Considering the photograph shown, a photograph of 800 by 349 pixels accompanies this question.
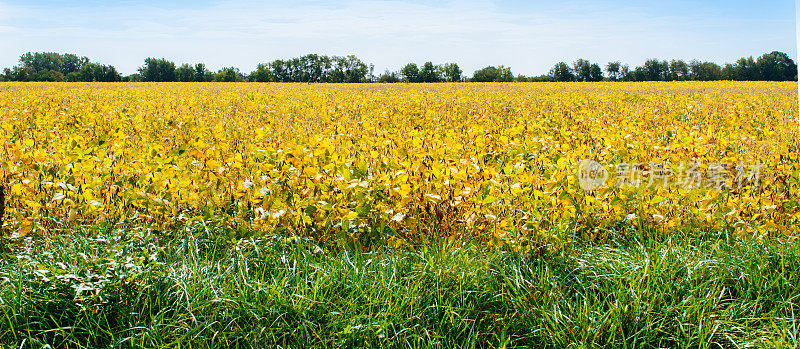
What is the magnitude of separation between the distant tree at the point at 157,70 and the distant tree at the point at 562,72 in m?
57.2

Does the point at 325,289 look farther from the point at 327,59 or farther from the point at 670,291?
the point at 327,59

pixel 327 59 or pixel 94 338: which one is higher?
pixel 327 59

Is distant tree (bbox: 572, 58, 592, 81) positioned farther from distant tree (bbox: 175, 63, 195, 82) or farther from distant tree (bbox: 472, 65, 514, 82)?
distant tree (bbox: 175, 63, 195, 82)

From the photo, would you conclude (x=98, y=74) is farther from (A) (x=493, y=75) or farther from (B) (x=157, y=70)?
(A) (x=493, y=75)

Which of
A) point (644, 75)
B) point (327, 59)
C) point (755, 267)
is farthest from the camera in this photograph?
point (327, 59)

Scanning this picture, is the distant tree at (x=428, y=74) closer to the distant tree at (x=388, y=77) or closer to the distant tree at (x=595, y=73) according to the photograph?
the distant tree at (x=388, y=77)

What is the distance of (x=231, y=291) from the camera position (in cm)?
256

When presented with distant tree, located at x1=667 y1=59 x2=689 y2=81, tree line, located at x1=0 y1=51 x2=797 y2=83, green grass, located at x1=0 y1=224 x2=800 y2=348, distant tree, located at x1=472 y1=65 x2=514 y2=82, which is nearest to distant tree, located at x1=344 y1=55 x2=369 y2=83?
tree line, located at x1=0 y1=51 x2=797 y2=83

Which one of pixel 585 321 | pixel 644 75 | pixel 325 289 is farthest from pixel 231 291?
pixel 644 75

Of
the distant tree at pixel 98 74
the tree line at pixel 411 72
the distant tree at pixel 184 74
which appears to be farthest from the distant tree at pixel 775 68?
the distant tree at pixel 98 74

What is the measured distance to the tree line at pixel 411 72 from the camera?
76.6 m

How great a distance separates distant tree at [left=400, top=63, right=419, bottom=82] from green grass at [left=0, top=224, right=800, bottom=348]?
3120 inches

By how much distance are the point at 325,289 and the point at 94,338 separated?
0.99 metres

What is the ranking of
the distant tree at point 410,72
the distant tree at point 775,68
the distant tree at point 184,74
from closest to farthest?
the distant tree at point 775,68
the distant tree at point 410,72
the distant tree at point 184,74
